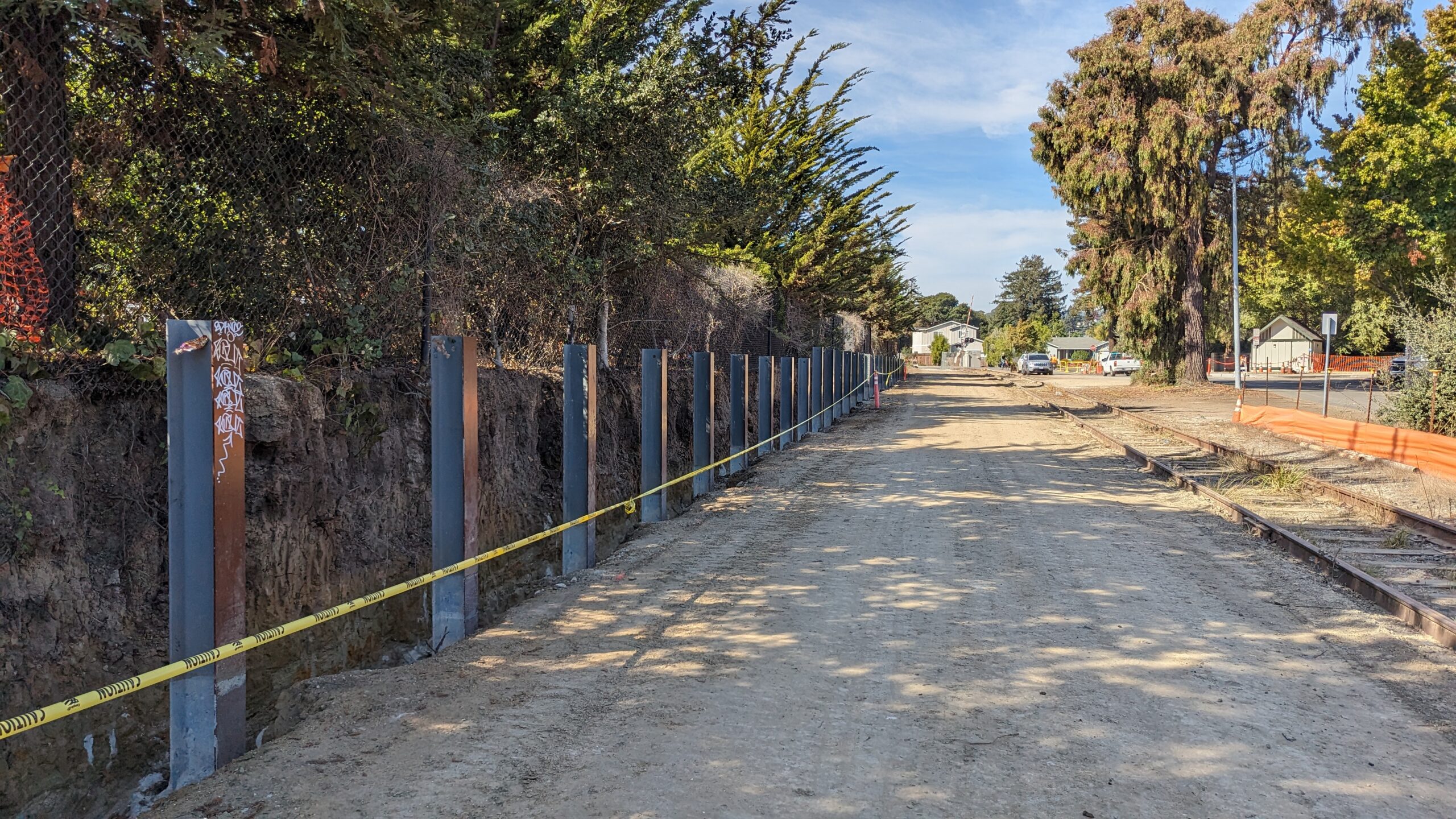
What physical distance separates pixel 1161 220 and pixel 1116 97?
5243mm

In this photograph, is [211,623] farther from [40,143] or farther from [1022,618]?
[1022,618]

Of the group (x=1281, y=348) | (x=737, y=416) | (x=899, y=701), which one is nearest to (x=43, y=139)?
(x=899, y=701)

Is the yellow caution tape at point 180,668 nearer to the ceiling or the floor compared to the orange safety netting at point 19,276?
nearer to the floor

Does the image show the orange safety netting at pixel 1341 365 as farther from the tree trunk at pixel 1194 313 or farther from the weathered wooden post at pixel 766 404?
the weathered wooden post at pixel 766 404

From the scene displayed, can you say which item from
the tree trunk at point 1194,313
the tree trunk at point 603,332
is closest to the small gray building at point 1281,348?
the tree trunk at point 1194,313

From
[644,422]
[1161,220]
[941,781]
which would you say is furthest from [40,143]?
[1161,220]

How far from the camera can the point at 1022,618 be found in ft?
19.8

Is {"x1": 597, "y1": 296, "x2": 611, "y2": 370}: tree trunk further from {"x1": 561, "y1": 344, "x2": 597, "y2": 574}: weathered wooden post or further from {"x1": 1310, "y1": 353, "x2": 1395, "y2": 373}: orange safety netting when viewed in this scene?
{"x1": 1310, "y1": 353, "x2": 1395, "y2": 373}: orange safety netting

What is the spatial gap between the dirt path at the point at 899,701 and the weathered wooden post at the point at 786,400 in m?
10.2

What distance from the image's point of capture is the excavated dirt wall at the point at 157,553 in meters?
4.18

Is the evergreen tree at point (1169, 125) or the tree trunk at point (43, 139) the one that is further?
the evergreen tree at point (1169, 125)

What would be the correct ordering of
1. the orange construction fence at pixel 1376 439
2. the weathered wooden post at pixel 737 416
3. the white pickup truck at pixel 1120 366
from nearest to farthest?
the orange construction fence at pixel 1376 439 < the weathered wooden post at pixel 737 416 < the white pickup truck at pixel 1120 366

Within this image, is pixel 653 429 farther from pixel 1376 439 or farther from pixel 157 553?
pixel 1376 439

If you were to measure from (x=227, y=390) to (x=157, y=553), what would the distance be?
138 cm
